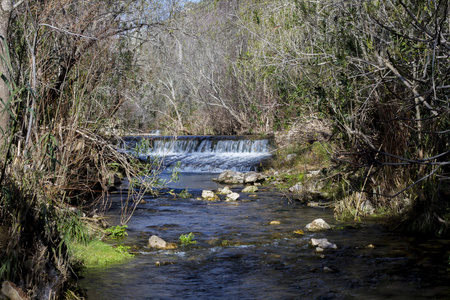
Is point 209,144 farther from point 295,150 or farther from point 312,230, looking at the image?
point 312,230

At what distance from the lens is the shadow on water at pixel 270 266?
481 centimetres

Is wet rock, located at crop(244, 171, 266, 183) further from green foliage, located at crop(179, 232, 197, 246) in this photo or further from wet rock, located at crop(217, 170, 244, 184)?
green foliage, located at crop(179, 232, 197, 246)

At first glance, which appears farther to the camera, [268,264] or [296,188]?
[296,188]

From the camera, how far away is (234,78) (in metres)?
23.7

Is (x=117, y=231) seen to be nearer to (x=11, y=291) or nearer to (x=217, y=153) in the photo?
(x=11, y=291)

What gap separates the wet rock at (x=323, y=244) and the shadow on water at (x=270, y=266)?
0.44 ft

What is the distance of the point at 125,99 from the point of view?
7.52 m

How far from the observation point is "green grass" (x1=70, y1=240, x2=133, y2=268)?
5.46 m

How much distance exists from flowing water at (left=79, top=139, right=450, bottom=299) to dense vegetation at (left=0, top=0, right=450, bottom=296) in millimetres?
691

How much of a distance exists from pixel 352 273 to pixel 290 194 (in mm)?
5696

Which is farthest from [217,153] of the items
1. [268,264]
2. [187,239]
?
[268,264]

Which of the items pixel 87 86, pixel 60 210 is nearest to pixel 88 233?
pixel 60 210

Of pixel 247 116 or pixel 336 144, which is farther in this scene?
pixel 247 116

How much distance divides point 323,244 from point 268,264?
109 centimetres
